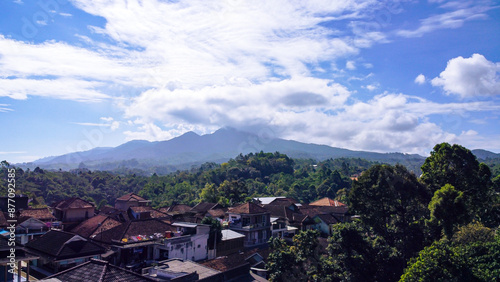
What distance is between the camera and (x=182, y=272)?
1628 cm

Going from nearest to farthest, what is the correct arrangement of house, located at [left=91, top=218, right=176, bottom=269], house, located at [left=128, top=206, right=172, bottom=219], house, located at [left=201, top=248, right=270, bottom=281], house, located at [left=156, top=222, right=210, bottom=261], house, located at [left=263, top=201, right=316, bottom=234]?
house, located at [left=201, top=248, right=270, bottom=281]
house, located at [left=91, top=218, right=176, bottom=269]
house, located at [left=156, top=222, right=210, bottom=261]
house, located at [left=128, top=206, right=172, bottom=219]
house, located at [left=263, top=201, right=316, bottom=234]

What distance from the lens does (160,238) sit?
2353 centimetres

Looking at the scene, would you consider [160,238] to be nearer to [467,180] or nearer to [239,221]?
[239,221]

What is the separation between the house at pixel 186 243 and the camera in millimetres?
22253

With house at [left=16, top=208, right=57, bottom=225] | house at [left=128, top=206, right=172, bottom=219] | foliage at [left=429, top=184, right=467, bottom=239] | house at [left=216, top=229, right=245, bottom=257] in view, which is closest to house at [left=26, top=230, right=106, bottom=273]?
house at [left=16, top=208, right=57, bottom=225]

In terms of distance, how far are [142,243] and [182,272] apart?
280 inches

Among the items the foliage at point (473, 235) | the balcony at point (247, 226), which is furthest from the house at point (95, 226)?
the foliage at point (473, 235)

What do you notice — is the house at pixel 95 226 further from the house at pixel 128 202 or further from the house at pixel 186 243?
the house at pixel 128 202

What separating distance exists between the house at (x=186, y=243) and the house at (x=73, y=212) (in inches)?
458

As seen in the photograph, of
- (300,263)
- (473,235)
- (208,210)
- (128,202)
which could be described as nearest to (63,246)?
(300,263)

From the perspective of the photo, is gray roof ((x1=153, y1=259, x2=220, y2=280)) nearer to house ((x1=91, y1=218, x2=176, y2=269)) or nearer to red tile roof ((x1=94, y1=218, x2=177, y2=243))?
house ((x1=91, y1=218, x2=176, y2=269))

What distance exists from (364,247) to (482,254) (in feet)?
21.5

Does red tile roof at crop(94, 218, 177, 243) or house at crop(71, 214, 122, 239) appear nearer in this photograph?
red tile roof at crop(94, 218, 177, 243)

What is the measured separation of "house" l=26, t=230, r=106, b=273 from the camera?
18.4 meters
